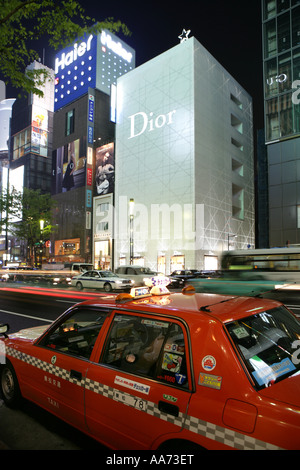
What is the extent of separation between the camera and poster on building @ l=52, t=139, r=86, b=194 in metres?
53.5

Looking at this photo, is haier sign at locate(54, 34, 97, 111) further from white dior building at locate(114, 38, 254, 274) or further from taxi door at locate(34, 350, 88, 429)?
taxi door at locate(34, 350, 88, 429)

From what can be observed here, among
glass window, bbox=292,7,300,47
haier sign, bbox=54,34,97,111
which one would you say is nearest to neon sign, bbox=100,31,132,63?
haier sign, bbox=54,34,97,111

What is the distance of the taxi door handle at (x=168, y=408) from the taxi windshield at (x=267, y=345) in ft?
1.95

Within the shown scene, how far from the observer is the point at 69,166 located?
185 feet

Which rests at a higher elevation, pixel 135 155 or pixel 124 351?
pixel 135 155

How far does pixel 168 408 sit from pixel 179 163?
38.5m

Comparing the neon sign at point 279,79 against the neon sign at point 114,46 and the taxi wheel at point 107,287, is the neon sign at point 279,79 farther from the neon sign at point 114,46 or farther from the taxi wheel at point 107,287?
the neon sign at point 114,46

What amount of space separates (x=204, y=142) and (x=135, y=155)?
35.4 ft

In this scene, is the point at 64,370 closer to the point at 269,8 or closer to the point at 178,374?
the point at 178,374

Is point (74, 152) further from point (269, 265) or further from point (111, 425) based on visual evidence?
point (111, 425)

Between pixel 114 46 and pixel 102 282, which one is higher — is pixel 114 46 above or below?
above

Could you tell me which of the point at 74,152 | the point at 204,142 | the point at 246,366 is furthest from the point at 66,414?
the point at 74,152

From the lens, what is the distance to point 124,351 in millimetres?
2768

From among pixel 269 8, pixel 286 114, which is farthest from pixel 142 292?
pixel 269 8
